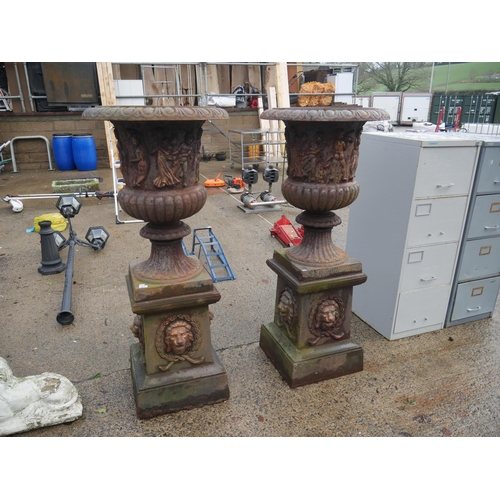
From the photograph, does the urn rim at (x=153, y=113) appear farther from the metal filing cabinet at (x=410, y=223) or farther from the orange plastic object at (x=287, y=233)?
the orange plastic object at (x=287, y=233)

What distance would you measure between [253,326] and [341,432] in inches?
49.3

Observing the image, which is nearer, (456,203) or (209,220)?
(456,203)

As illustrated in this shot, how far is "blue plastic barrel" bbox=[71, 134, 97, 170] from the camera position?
8.56 meters

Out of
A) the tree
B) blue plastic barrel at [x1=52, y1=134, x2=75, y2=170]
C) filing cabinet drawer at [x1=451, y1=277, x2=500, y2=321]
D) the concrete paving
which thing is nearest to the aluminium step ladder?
the concrete paving

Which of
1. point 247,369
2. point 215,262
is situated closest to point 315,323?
point 247,369

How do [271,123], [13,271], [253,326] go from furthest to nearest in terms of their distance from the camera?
[271,123] < [13,271] < [253,326]

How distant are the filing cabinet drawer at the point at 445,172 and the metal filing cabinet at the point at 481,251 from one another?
0.34 feet

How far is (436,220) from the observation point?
9.90ft

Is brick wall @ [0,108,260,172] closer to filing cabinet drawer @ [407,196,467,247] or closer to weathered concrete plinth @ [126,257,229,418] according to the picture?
filing cabinet drawer @ [407,196,467,247]

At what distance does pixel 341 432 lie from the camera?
236 cm

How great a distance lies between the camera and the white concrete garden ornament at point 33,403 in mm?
2287

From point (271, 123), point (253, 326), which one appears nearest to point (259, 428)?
point (253, 326)

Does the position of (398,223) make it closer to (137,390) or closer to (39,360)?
(137,390)

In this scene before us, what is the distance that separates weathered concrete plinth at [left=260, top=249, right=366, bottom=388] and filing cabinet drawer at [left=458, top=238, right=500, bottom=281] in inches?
43.0
